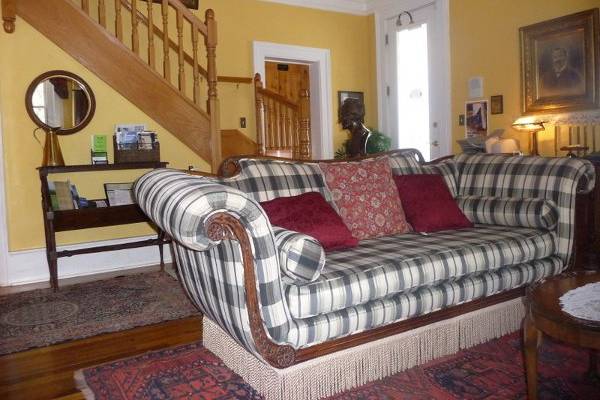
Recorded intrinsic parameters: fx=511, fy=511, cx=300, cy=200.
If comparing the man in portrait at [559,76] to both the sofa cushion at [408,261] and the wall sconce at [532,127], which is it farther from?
the sofa cushion at [408,261]

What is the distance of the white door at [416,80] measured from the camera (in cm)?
599

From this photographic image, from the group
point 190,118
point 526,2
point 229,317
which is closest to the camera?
point 229,317

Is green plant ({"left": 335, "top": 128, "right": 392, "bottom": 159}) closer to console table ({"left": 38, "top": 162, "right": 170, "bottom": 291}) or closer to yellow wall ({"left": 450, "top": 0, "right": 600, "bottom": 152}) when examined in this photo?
yellow wall ({"left": 450, "top": 0, "right": 600, "bottom": 152})

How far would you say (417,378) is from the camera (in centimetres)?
211

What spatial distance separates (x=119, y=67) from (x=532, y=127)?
12.0 feet

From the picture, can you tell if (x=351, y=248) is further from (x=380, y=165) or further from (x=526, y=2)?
(x=526, y=2)

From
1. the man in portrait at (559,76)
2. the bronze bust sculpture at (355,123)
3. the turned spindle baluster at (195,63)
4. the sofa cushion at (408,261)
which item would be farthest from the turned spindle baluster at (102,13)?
the man in portrait at (559,76)

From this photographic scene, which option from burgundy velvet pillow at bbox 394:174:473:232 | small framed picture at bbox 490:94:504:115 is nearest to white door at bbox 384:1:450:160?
small framed picture at bbox 490:94:504:115

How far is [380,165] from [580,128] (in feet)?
8.86

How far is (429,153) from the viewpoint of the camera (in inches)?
243

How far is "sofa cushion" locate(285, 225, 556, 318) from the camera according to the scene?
6.24ft

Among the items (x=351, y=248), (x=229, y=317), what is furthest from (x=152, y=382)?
(x=351, y=248)

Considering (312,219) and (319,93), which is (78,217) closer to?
(312,219)

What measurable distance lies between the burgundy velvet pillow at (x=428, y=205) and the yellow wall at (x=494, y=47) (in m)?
2.52
